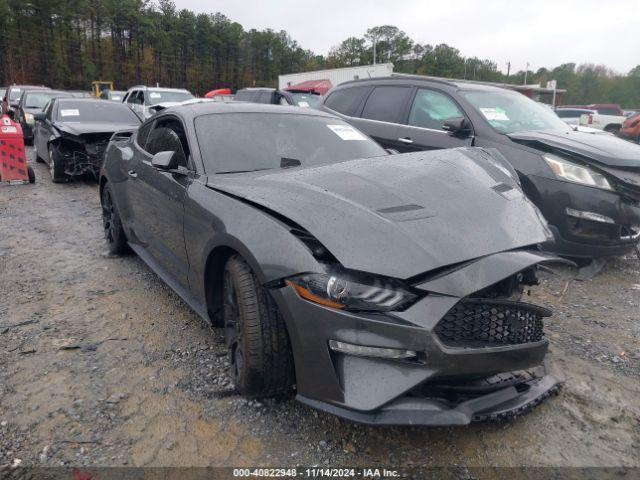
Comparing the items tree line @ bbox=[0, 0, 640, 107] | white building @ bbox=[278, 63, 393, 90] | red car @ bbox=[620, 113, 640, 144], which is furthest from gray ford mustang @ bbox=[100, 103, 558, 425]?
tree line @ bbox=[0, 0, 640, 107]

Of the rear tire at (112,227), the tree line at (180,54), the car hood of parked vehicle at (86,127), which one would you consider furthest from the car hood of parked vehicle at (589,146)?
the tree line at (180,54)

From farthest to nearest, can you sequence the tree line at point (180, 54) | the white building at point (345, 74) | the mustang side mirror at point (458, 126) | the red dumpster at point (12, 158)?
the tree line at point (180, 54) < the white building at point (345, 74) < the red dumpster at point (12, 158) < the mustang side mirror at point (458, 126)

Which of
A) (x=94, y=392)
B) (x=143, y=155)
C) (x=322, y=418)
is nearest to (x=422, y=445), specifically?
(x=322, y=418)

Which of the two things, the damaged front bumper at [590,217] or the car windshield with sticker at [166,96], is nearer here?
the damaged front bumper at [590,217]

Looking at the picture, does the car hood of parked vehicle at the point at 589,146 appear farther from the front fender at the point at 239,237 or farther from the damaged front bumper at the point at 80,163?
the damaged front bumper at the point at 80,163

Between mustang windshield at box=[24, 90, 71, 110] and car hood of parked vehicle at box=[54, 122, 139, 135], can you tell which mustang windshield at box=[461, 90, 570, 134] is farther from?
mustang windshield at box=[24, 90, 71, 110]

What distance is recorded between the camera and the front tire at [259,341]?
2191 mm

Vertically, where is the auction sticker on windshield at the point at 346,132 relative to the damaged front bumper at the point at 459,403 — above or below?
above

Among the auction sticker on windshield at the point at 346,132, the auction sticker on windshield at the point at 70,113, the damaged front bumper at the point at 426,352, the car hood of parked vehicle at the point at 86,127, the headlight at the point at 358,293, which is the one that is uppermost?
the auction sticker on windshield at the point at 70,113

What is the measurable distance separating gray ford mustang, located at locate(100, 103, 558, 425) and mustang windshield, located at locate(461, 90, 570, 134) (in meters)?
2.28

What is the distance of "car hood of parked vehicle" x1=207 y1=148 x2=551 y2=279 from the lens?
199 centimetres

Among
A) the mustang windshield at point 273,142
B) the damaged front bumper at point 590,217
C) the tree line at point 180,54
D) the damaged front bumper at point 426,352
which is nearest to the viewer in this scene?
the damaged front bumper at point 426,352

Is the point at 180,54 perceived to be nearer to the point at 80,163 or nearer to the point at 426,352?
the point at 80,163

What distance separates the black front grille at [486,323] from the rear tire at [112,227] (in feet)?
11.7
